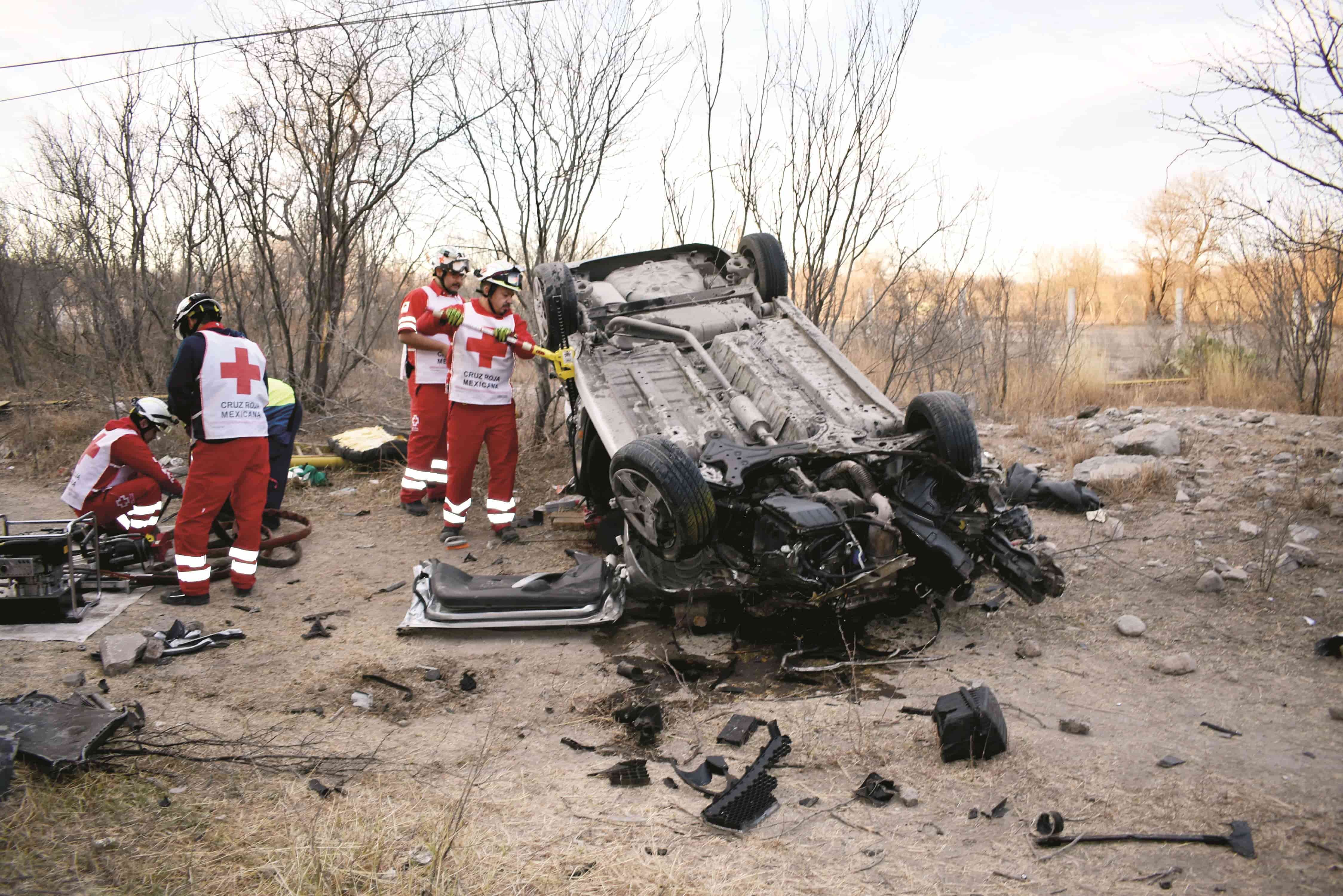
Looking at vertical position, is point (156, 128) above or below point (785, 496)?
above

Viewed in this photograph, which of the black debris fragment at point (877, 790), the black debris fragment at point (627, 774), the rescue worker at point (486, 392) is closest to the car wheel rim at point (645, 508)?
the black debris fragment at point (627, 774)

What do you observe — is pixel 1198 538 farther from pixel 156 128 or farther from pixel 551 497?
pixel 156 128

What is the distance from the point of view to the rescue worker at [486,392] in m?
6.64

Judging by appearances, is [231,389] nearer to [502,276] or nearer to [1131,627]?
[502,276]

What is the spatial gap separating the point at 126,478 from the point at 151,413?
50cm

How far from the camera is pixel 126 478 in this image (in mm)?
6125

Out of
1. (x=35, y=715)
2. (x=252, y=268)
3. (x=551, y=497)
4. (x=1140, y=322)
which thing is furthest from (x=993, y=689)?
(x=1140, y=322)

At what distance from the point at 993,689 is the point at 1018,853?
53.8 inches

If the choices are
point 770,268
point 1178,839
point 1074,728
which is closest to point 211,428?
point 770,268

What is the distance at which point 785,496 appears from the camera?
454 centimetres

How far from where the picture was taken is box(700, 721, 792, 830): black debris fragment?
10.1 ft

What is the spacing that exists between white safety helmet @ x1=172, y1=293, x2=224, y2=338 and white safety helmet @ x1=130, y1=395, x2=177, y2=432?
0.64 m

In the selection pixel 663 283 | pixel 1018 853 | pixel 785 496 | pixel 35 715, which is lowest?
pixel 1018 853

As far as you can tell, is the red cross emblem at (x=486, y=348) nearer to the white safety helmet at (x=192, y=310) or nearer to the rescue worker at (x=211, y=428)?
the rescue worker at (x=211, y=428)
